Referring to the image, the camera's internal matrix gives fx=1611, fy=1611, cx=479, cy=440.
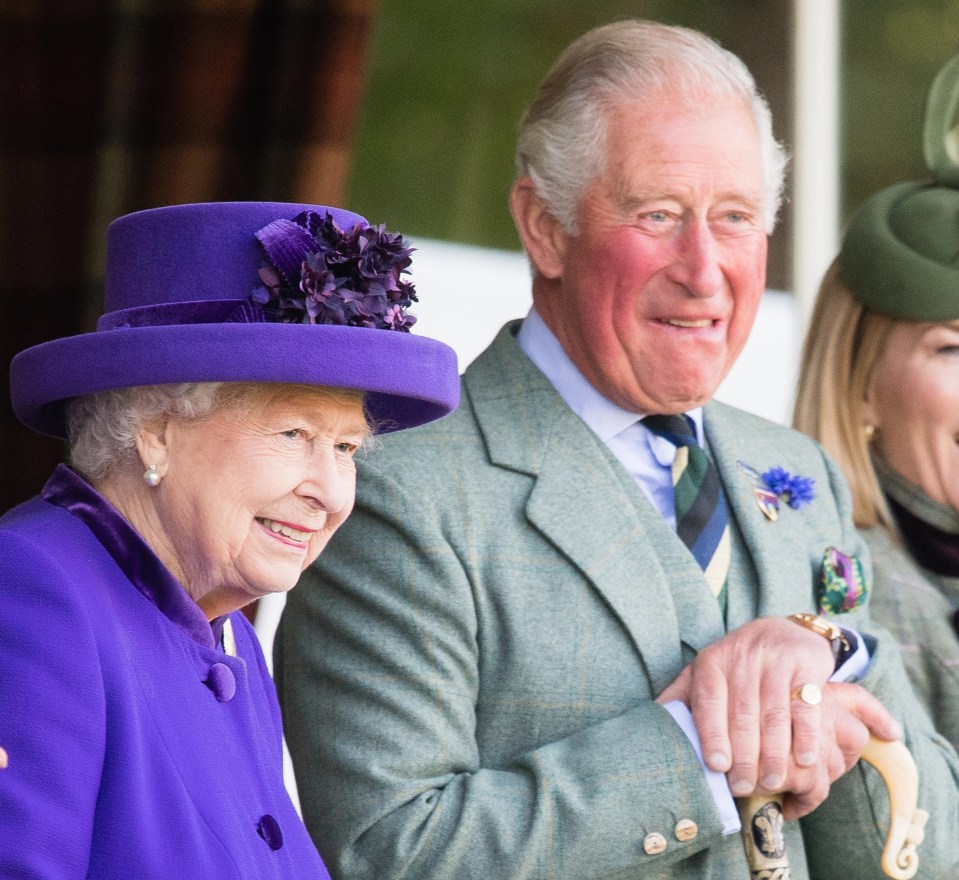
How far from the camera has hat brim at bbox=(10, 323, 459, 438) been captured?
195 cm

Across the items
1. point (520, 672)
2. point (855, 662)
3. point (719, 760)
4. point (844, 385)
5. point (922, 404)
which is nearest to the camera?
point (719, 760)

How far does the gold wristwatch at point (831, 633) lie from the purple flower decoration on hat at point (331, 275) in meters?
0.93

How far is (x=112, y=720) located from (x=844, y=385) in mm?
2117

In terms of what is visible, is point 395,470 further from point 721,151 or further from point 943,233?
point 943,233

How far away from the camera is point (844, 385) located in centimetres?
353

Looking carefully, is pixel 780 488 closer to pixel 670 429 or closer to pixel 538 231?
pixel 670 429

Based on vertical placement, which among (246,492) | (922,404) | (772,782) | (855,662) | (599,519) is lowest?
(772,782)

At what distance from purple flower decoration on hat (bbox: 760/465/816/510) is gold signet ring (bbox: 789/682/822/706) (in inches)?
22.2

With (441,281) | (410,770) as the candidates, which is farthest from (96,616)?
(441,281)

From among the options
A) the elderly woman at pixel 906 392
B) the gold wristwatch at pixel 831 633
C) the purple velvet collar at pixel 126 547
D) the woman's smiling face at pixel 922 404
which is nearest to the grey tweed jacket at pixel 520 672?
the gold wristwatch at pixel 831 633

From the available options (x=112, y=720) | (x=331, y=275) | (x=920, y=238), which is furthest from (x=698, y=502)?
(x=112, y=720)

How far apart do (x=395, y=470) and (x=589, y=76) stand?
0.81 metres

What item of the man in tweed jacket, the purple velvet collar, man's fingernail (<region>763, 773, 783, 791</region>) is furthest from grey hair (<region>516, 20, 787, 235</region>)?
the purple velvet collar

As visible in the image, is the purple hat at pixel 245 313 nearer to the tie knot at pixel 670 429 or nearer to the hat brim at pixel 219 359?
the hat brim at pixel 219 359
